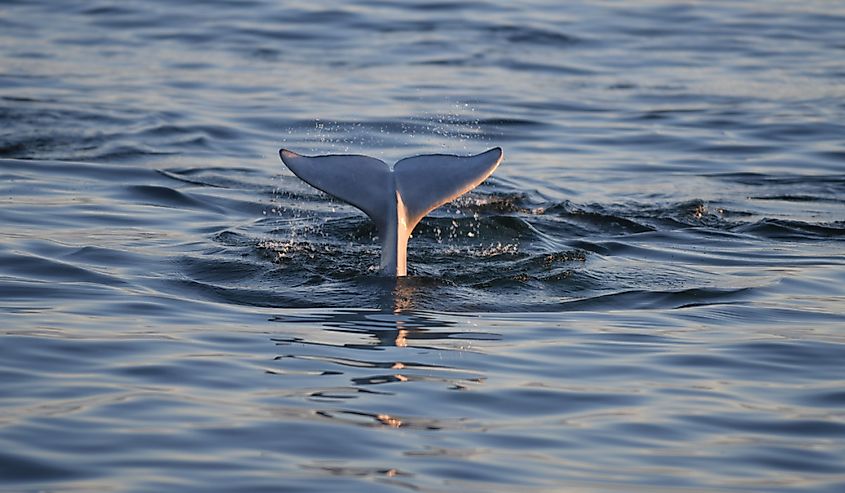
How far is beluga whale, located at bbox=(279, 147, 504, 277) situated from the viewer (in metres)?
9.27

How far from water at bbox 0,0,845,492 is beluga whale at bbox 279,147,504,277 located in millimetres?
486

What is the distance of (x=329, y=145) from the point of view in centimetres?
1594

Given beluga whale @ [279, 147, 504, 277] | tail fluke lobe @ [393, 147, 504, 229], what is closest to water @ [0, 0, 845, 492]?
beluga whale @ [279, 147, 504, 277]

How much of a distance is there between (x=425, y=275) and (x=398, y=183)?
0.92 m

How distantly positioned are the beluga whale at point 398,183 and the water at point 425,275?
486 mm

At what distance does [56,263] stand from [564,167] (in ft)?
21.2

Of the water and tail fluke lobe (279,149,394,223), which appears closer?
the water

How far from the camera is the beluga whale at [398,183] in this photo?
30.4ft

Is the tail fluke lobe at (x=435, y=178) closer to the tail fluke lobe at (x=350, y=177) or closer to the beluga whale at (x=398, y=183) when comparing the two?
the beluga whale at (x=398, y=183)

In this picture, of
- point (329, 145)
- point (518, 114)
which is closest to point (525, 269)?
point (329, 145)

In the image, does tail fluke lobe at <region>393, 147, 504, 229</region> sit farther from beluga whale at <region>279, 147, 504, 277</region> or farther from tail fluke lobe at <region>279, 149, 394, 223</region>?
tail fluke lobe at <region>279, 149, 394, 223</region>

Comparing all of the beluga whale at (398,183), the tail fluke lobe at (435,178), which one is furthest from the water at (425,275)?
the tail fluke lobe at (435,178)

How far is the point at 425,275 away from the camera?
1020 centimetres

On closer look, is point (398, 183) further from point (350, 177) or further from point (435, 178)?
point (350, 177)
